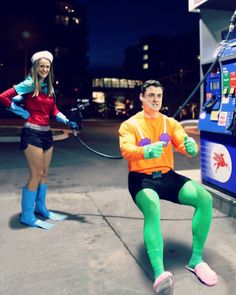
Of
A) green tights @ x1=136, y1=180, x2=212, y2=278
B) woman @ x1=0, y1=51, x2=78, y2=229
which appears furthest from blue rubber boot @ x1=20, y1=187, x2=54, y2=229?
green tights @ x1=136, y1=180, x2=212, y2=278

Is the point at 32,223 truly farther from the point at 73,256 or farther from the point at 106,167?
the point at 106,167

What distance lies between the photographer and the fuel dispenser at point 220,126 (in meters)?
3.99

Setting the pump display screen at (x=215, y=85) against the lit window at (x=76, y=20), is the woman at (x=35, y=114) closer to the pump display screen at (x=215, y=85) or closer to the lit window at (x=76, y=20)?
the pump display screen at (x=215, y=85)

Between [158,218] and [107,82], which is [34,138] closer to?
[158,218]

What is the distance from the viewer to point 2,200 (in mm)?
4723

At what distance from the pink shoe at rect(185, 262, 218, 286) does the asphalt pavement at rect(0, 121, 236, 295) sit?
4 centimetres

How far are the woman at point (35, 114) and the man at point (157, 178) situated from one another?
1103 mm

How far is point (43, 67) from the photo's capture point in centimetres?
362

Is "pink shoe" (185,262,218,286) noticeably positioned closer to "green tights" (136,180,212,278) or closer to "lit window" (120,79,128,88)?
"green tights" (136,180,212,278)

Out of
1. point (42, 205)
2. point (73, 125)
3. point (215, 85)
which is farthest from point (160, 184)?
point (215, 85)

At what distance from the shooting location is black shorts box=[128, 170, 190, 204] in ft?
8.93

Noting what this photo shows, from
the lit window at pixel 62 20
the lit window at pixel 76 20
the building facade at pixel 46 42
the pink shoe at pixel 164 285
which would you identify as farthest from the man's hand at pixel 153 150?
the lit window at pixel 76 20

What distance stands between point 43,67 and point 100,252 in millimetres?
1942

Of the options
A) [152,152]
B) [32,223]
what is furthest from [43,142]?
[152,152]
